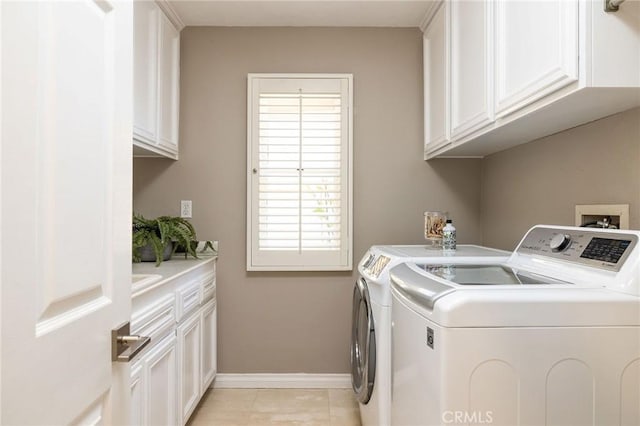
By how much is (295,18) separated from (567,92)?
181cm

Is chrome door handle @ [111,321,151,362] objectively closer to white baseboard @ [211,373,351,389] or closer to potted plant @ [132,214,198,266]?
potted plant @ [132,214,198,266]

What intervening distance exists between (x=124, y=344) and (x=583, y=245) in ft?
4.28

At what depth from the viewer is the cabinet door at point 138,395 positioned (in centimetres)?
137

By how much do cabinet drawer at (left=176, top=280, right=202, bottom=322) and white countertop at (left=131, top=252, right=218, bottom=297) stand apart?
3.6 inches

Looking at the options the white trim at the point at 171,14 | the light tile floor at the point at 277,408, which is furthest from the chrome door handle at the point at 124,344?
the white trim at the point at 171,14

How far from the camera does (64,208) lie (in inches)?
25.7

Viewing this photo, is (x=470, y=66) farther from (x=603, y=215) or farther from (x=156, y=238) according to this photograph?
(x=156, y=238)

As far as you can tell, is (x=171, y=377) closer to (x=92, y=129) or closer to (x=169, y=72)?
(x=92, y=129)

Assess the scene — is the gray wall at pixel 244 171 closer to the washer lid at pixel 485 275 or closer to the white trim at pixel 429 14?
the white trim at pixel 429 14

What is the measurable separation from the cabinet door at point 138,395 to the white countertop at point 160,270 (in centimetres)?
27

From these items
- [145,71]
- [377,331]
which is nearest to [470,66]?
[377,331]

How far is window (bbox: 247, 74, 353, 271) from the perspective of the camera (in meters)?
2.55

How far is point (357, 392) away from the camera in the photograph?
1.93 metres

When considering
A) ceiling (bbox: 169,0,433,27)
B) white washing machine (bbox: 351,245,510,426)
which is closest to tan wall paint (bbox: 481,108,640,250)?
white washing machine (bbox: 351,245,510,426)
